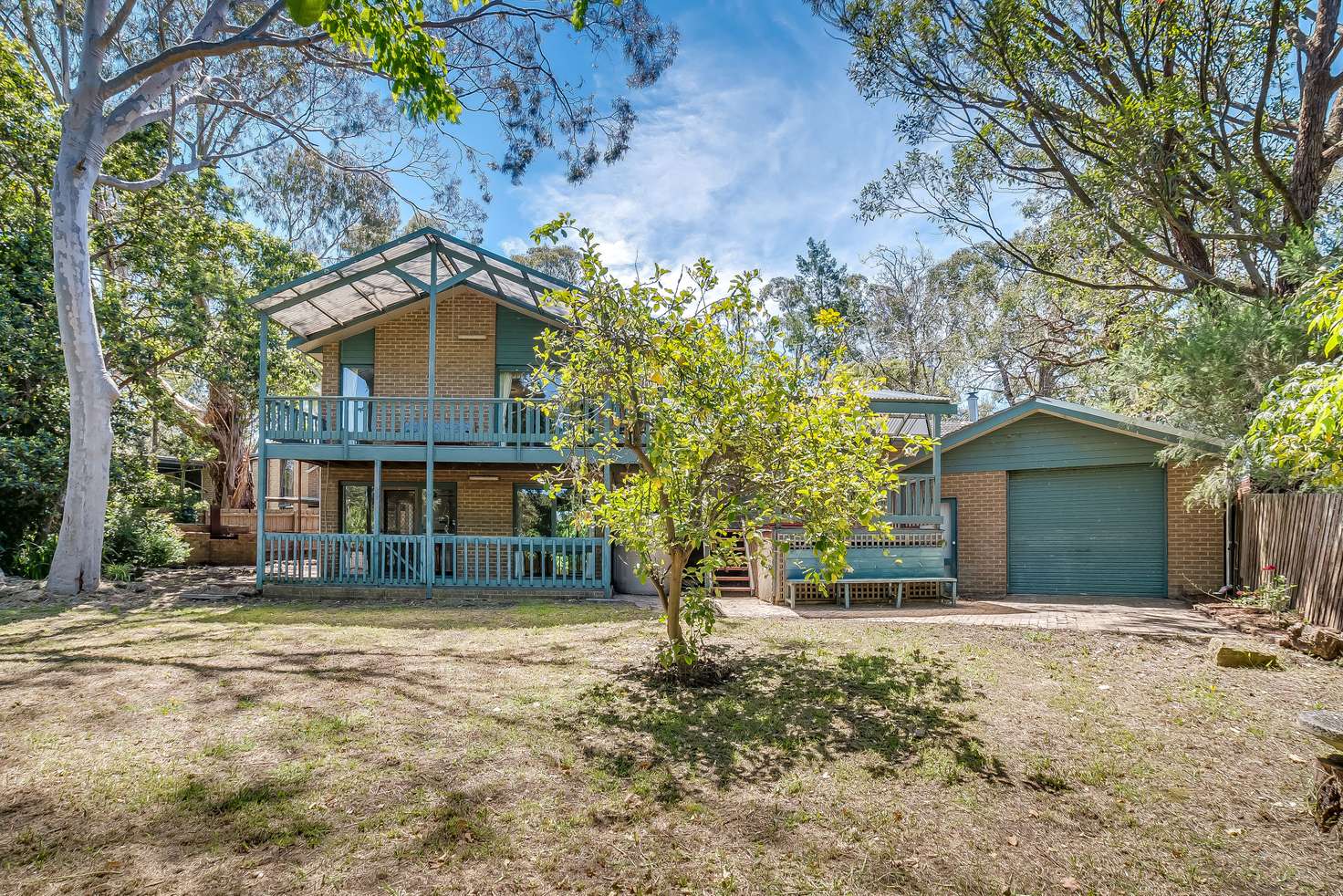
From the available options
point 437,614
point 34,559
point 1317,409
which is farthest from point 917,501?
point 34,559

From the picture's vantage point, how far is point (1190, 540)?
12.2m

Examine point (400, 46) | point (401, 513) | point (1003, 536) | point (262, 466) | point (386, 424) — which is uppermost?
point (400, 46)

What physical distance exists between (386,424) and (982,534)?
12.7 m

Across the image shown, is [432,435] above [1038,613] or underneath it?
above

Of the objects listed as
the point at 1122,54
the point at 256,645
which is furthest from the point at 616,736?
the point at 1122,54

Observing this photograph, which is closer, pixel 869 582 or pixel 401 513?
pixel 869 582

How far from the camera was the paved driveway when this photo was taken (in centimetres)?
932

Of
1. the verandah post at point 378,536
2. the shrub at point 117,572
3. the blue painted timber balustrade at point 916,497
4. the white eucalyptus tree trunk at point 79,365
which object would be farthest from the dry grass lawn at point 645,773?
the shrub at point 117,572

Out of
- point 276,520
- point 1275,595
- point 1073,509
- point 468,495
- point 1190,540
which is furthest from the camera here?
point 276,520

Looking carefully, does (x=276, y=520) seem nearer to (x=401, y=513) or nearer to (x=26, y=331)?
(x=26, y=331)

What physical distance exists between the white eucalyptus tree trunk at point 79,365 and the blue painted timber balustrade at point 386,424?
2.64 meters

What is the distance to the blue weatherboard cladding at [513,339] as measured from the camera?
1497 centimetres

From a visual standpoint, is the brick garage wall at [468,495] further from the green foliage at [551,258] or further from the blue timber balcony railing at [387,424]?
the green foliage at [551,258]

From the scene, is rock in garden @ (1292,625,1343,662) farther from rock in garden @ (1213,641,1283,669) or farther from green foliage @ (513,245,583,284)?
green foliage @ (513,245,583,284)
